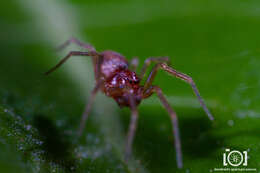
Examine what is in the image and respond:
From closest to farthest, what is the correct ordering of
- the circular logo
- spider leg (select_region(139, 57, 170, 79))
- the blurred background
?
the circular logo
the blurred background
spider leg (select_region(139, 57, 170, 79))

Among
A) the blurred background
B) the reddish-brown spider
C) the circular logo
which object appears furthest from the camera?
the reddish-brown spider

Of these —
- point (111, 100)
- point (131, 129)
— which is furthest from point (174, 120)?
point (111, 100)

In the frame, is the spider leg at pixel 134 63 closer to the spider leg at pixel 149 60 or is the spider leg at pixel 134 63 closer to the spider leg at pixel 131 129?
the spider leg at pixel 149 60

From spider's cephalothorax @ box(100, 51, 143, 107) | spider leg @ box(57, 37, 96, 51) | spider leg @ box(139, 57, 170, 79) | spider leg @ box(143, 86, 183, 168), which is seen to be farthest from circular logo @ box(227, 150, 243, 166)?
spider leg @ box(57, 37, 96, 51)

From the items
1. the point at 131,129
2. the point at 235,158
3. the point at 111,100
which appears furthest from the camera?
the point at 111,100

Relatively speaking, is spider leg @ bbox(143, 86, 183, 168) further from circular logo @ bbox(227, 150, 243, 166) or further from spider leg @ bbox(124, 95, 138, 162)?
circular logo @ bbox(227, 150, 243, 166)

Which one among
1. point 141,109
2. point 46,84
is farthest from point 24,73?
point 141,109

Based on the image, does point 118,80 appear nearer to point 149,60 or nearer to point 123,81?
point 123,81
